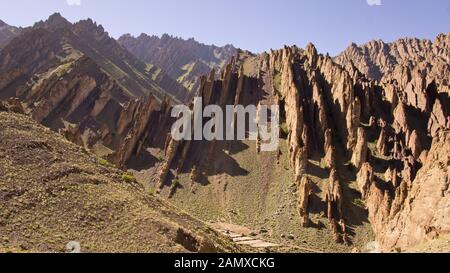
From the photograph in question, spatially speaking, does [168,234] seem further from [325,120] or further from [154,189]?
[325,120]

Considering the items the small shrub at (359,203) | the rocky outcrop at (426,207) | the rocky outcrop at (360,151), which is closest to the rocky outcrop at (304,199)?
the small shrub at (359,203)

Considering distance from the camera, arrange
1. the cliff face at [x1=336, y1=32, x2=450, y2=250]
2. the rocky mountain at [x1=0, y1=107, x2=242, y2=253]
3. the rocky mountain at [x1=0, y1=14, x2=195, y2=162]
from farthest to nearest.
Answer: the rocky mountain at [x1=0, y1=14, x2=195, y2=162] → the cliff face at [x1=336, y1=32, x2=450, y2=250] → the rocky mountain at [x1=0, y1=107, x2=242, y2=253]

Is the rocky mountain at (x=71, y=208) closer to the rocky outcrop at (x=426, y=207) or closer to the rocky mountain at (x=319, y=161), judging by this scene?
the rocky outcrop at (x=426, y=207)

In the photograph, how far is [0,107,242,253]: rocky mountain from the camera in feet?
114

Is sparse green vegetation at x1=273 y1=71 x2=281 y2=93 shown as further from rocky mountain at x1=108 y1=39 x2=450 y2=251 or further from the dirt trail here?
the dirt trail

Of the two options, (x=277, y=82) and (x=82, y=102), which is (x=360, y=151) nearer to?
(x=277, y=82)

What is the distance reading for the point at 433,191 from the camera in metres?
55.1

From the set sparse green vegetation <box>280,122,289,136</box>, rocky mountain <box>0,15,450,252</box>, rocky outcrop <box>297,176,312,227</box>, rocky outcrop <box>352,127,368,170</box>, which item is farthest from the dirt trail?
sparse green vegetation <box>280,122,289,136</box>

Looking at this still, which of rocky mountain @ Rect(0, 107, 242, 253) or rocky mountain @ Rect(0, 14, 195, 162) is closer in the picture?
rocky mountain @ Rect(0, 107, 242, 253)

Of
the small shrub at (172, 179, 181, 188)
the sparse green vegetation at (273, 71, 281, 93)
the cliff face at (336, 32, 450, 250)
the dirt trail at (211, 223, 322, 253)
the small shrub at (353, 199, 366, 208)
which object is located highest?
the sparse green vegetation at (273, 71, 281, 93)

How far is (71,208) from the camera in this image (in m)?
39.1

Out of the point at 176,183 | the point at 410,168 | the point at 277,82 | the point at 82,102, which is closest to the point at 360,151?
the point at 410,168
